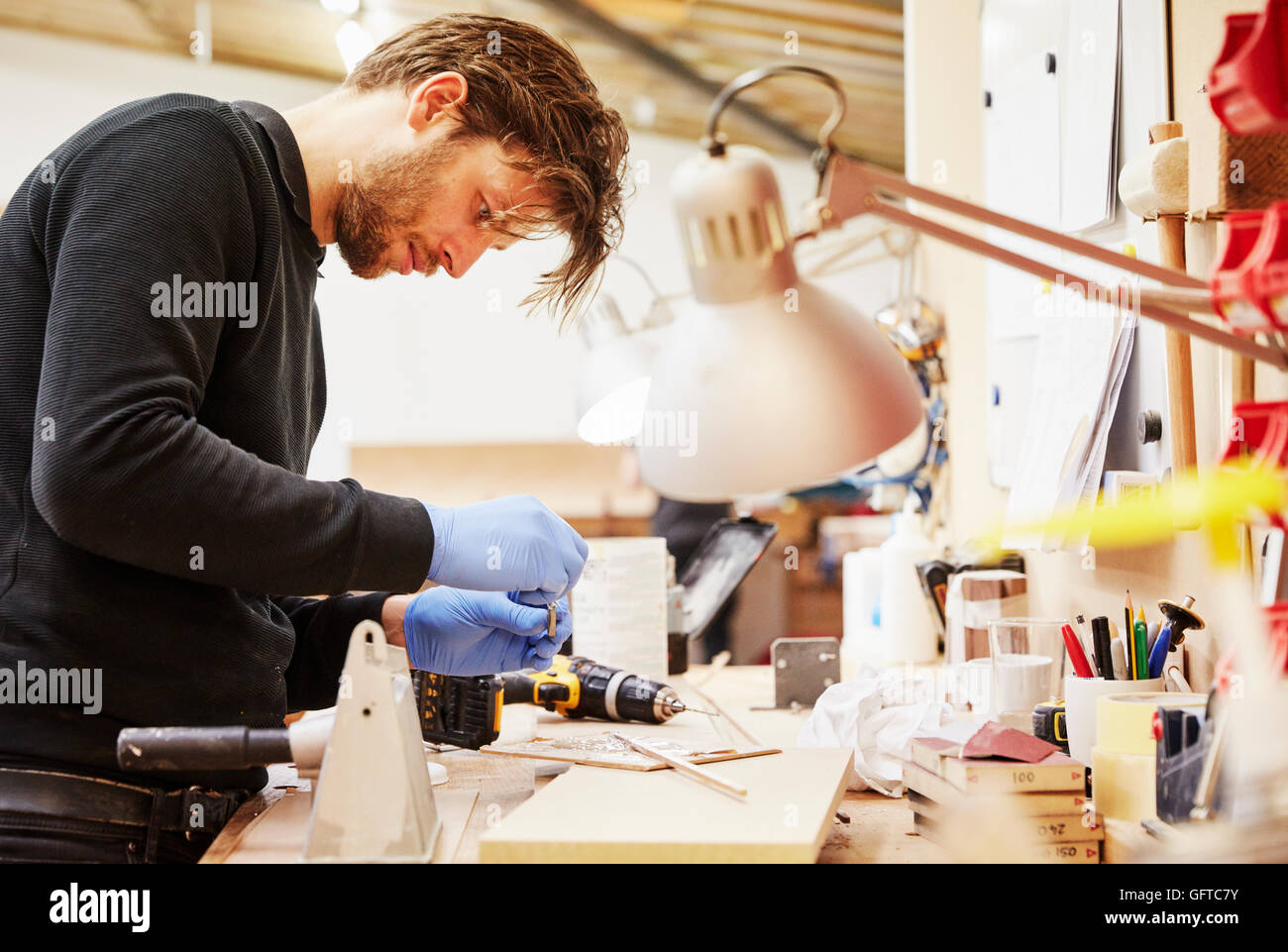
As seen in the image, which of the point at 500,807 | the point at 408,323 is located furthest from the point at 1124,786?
the point at 408,323

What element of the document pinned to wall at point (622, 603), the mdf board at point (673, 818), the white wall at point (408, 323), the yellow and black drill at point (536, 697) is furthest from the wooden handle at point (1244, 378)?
the white wall at point (408, 323)

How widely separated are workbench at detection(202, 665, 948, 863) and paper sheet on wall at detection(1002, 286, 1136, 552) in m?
0.43

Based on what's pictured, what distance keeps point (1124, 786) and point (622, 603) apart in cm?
87

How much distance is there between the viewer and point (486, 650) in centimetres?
124

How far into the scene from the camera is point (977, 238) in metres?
0.66

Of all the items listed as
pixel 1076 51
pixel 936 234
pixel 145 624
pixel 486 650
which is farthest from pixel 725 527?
pixel 936 234

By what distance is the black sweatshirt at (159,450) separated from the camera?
2.61 ft

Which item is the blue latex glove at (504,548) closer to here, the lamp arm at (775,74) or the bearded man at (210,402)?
the bearded man at (210,402)

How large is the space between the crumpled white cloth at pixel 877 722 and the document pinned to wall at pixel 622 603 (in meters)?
0.46

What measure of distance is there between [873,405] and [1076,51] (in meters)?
0.91

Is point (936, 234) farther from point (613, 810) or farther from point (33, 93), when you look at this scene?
point (33, 93)

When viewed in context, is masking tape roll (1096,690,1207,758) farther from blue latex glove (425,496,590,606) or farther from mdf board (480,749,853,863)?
blue latex glove (425,496,590,606)

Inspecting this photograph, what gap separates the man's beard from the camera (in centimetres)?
108

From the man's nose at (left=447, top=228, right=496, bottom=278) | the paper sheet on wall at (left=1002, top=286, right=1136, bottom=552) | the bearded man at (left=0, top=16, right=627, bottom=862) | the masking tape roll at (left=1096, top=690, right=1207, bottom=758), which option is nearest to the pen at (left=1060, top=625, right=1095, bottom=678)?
the masking tape roll at (left=1096, top=690, right=1207, bottom=758)
